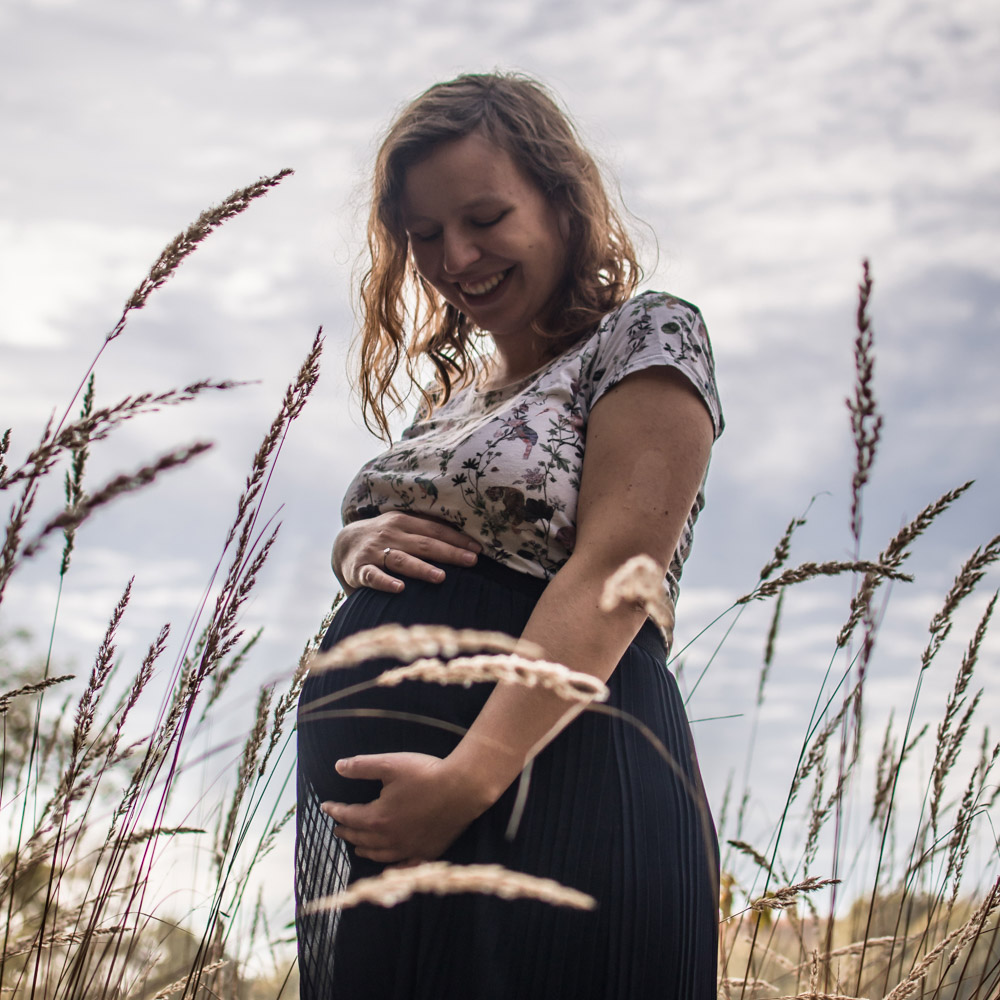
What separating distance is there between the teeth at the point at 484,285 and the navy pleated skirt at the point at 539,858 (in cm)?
66

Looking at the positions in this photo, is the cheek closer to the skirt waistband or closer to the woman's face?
the woman's face

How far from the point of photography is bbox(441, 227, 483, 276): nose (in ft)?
5.80

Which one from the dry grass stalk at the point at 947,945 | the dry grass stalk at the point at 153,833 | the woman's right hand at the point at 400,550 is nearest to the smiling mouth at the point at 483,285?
the woman's right hand at the point at 400,550

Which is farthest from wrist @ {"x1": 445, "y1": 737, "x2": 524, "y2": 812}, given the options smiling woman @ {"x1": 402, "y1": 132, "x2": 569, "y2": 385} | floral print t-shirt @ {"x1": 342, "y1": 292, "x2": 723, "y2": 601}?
smiling woman @ {"x1": 402, "y1": 132, "x2": 569, "y2": 385}

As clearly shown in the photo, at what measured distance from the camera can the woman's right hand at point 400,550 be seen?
1511mm

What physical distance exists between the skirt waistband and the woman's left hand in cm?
36

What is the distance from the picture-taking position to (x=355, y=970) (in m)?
1.30

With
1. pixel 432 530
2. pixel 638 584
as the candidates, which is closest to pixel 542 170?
pixel 432 530

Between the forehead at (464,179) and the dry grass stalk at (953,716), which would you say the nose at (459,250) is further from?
the dry grass stalk at (953,716)

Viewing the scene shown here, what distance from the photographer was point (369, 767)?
123cm

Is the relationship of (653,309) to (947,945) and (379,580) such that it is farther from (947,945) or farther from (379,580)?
(947,945)

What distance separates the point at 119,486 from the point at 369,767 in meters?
0.69

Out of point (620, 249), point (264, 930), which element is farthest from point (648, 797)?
point (264, 930)

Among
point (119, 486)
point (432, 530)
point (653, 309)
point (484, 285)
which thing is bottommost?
point (119, 486)
